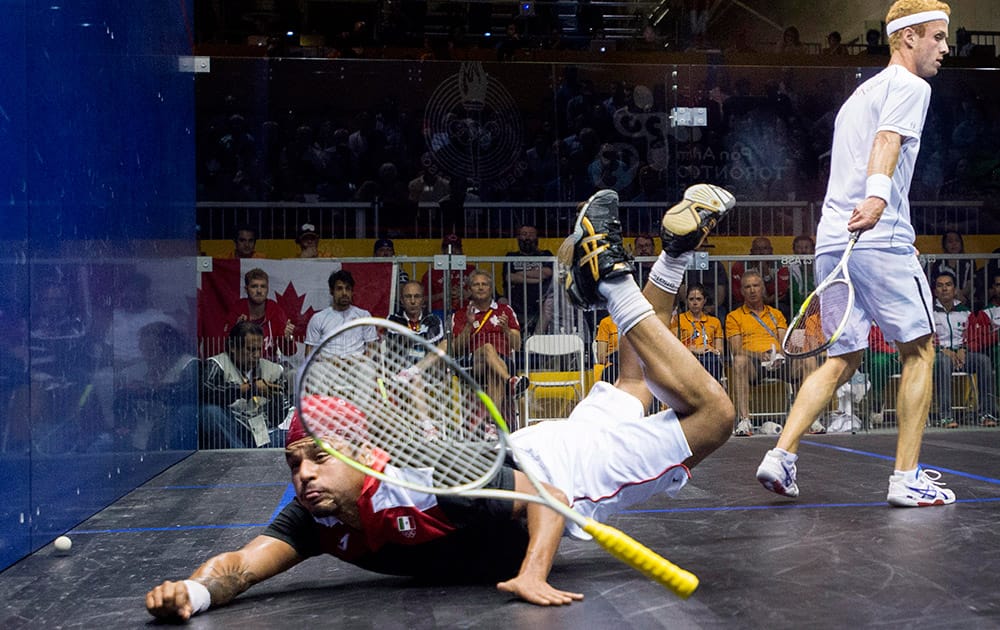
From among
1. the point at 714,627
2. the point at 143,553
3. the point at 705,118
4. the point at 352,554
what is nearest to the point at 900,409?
the point at 714,627

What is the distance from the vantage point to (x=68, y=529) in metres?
2.82

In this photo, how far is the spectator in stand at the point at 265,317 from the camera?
5.48 m

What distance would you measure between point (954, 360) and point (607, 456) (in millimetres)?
4605

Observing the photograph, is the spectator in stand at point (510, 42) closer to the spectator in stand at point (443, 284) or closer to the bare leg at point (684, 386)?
the spectator in stand at point (443, 284)

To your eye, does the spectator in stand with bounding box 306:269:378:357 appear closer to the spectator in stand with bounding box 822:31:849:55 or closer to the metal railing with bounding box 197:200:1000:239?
the metal railing with bounding box 197:200:1000:239

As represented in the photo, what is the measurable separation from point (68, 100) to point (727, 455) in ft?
9.78

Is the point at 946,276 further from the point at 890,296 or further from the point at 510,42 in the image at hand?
the point at 510,42

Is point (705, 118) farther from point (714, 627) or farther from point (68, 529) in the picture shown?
point (714, 627)

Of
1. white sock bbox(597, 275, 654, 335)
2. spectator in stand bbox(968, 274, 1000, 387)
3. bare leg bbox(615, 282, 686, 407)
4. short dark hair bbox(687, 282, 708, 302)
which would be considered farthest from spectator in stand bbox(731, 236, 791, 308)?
white sock bbox(597, 275, 654, 335)

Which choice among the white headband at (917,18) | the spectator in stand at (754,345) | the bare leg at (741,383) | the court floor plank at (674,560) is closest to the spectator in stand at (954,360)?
the spectator in stand at (754,345)

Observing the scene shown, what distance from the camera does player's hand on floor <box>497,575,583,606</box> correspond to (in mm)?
1688

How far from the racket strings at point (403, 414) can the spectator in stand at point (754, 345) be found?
13.9ft

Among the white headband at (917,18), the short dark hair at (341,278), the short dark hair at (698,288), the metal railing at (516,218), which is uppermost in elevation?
the white headband at (917,18)

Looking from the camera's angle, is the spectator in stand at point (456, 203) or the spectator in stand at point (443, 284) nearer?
the spectator in stand at point (443, 284)
